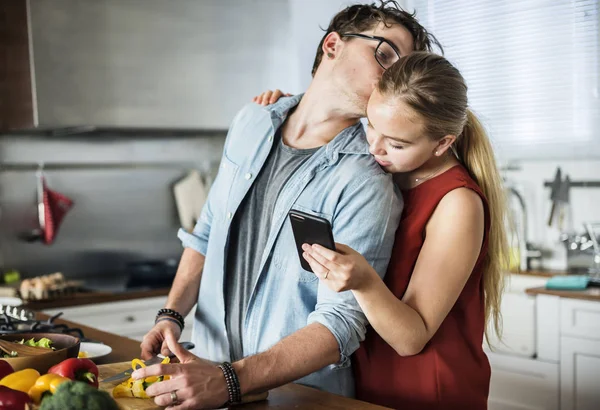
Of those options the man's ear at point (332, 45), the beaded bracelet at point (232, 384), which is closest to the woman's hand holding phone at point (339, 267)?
the beaded bracelet at point (232, 384)

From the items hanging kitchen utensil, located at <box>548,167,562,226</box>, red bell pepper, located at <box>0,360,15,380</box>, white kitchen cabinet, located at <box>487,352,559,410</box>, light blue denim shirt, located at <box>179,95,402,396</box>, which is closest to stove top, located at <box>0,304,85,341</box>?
light blue denim shirt, located at <box>179,95,402,396</box>

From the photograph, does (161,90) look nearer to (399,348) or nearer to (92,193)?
(92,193)

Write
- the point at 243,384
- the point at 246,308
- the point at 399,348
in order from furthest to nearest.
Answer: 1. the point at 246,308
2. the point at 399,348
3. the point at 243,384

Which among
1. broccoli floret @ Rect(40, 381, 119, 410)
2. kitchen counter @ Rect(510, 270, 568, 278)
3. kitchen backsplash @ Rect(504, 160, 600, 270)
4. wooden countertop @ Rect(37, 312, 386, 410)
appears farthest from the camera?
kitchen backsplash @ Rect(504, 160, 600, 270)

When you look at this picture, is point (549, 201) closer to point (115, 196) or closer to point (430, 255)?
point (115, 196)

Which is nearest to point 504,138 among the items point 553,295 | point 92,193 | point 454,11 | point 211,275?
point 454,11

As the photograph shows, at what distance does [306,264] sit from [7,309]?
970 millimetres

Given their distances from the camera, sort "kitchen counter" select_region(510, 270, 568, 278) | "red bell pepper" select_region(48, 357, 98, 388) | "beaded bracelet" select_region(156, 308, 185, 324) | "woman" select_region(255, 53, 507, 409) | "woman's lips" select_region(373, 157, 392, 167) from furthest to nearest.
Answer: "kitchen counter" select_region(510, 270, 568, 278), "beaded bracelet" select_region(156, 308, 185, 324), "woman's lips" select_region(373, 157, 392, 167), "woman" select_region(255, 53, 507, 409), "red bell pepper" select_region(48, 357, 98, 388)

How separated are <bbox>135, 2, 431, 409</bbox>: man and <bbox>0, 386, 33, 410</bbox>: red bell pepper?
0.36m

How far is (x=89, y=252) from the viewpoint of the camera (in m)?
3.88

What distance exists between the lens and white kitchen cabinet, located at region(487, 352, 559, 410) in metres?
3.29

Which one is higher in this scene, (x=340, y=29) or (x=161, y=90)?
(x=340, y=29)

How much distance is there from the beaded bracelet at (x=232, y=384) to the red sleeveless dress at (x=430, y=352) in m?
0.37

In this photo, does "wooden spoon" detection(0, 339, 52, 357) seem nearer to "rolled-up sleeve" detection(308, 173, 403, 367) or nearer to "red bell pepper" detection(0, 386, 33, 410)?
"red bell pepper" detection(0, 386, 33, 410)
